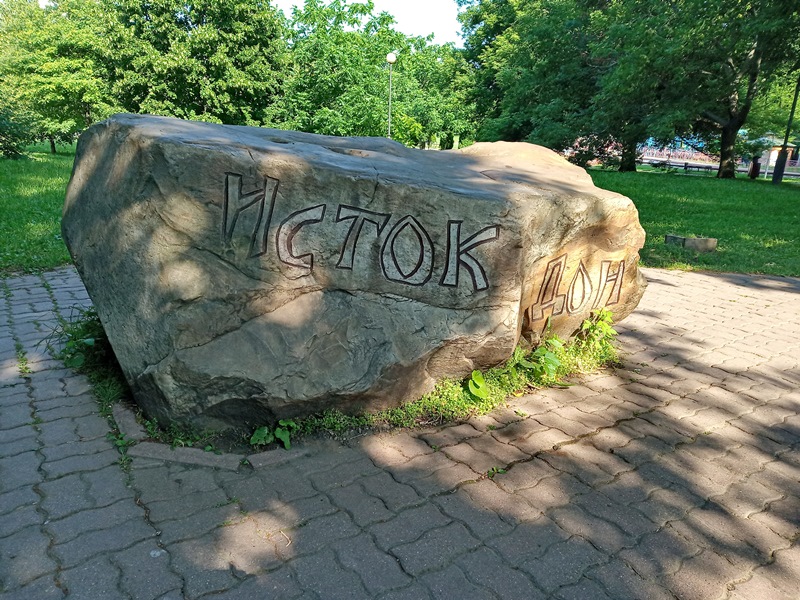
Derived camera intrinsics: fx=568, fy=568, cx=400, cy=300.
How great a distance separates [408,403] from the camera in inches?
132

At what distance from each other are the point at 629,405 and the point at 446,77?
30146 mm

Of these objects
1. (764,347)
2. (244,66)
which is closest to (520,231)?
(764,347)

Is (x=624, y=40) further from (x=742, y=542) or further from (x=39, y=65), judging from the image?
(x=39, y=65)

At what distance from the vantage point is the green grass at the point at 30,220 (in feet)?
21.9

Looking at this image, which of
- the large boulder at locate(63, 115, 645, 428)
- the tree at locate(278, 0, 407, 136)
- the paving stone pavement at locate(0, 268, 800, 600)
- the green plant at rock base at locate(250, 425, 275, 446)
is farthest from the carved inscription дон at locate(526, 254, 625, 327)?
the tree at locate(278, 0, 407, 136)

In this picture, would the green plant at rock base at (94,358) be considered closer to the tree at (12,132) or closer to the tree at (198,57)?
the tree at (12,132)

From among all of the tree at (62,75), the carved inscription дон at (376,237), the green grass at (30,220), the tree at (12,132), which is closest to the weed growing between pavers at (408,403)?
the carved inscription дон at (376,237)

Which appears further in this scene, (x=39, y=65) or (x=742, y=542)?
(x=39, y=65)

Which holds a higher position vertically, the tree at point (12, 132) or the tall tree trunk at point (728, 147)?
the tall tree trunk at point (728, 147)

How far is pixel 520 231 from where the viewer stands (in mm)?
3264

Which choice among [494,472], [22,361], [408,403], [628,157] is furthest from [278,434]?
[628,157]

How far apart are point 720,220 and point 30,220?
12219mm

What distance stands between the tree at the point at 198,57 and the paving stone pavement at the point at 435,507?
704 inches

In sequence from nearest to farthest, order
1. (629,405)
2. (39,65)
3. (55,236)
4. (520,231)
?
(520,231) < (629,405) < (55,236) < (39,65)
